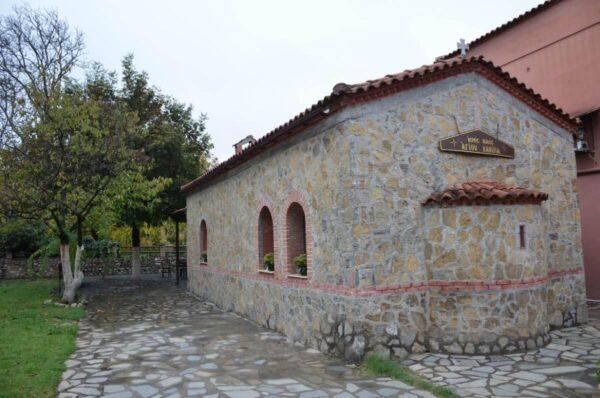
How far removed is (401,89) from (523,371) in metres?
4.38

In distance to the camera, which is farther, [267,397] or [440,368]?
[440,368]

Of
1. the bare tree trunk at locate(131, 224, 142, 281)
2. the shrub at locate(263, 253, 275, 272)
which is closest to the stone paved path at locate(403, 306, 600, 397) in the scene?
the shrub at locate(263, 253, 275, 272)

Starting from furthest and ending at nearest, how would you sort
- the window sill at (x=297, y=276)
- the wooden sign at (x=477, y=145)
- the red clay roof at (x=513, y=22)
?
1. the red clay roof at (x=513, y=22)
2. the window sill at (x=297, y=276)
3. the wooden sign at (x=477, y=145)

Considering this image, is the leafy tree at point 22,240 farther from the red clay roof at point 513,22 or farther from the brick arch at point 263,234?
the red clay roof at point 513,22

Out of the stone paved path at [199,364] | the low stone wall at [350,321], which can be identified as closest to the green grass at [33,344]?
the stone paved path at [199,364]

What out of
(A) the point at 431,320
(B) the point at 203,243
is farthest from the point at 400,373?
(B) the point at 203,243

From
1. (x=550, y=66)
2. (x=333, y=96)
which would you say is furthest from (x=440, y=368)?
(x=550, y=66)

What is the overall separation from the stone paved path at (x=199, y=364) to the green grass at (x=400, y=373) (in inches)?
5.4

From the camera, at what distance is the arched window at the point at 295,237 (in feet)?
28.3

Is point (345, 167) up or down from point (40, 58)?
down

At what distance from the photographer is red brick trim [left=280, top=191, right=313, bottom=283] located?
780 centimetres

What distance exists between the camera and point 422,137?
24.1ft

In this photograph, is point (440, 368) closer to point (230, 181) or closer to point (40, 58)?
point (230, 181)

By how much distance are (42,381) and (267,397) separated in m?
3.00
